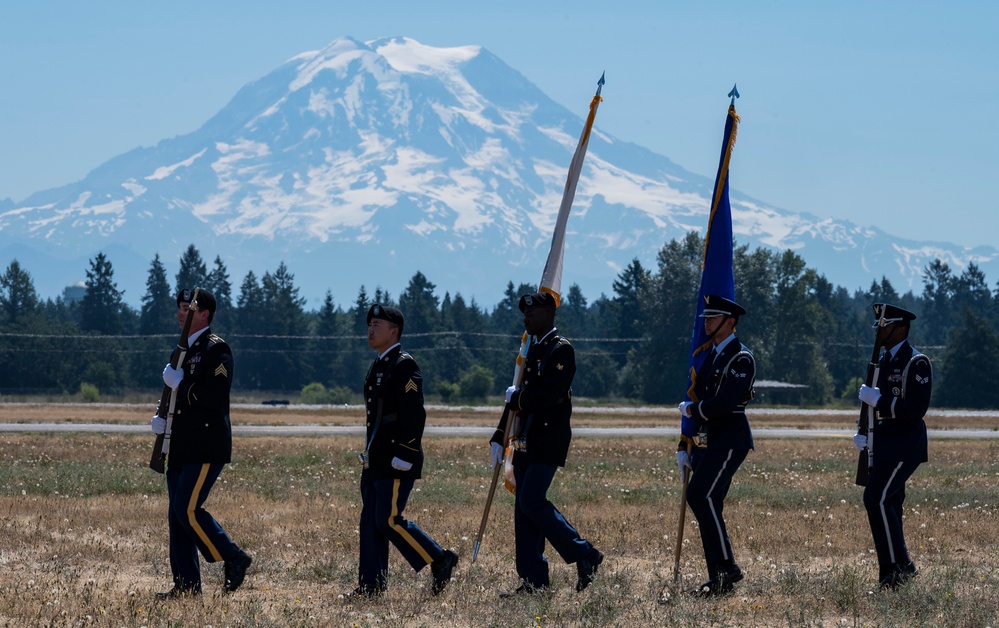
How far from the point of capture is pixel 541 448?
9.78 metres

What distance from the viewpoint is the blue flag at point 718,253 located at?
34.3 feet

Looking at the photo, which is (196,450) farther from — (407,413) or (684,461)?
(684,461)

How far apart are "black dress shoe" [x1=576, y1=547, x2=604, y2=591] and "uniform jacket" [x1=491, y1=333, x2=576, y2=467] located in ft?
2.39

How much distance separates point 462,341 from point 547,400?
341 ft

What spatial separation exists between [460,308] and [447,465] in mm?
107017

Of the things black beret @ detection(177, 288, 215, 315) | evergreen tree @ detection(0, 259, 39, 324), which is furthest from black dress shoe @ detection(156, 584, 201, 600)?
evergreen tree @ detection(0, 259, 39, 324)

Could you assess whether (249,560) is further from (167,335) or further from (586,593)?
(167,335)

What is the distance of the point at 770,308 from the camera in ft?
307

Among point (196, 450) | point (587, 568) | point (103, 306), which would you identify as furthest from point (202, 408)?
point (103, 306)

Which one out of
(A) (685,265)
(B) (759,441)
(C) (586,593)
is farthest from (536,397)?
(A) (685,265)

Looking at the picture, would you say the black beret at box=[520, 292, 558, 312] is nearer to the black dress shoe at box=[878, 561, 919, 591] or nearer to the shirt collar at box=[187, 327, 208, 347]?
the shirt collar at box=[187, 327, 208, 347]

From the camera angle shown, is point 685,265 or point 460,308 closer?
point 685,265

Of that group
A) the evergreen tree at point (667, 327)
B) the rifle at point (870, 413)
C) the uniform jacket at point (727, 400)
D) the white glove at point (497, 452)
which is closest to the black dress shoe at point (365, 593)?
the white glove at point (497, 452)

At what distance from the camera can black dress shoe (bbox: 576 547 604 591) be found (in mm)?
9828
